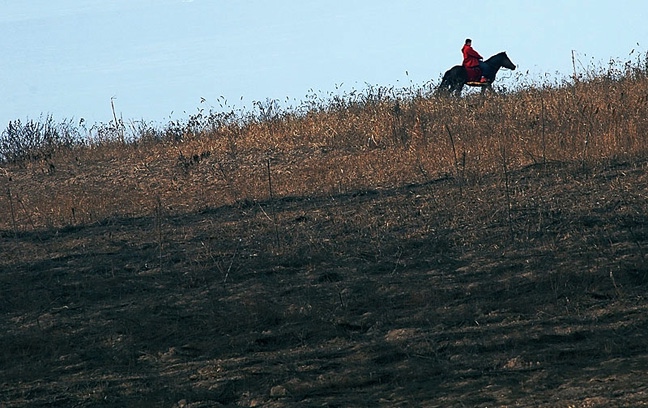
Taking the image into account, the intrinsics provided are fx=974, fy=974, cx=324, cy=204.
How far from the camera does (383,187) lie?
425 inches

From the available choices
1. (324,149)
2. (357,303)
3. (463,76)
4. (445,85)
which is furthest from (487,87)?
(357,303)

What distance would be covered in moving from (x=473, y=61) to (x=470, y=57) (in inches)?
4.2

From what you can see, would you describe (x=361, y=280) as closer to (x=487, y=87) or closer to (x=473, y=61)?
(x=487, y=87)

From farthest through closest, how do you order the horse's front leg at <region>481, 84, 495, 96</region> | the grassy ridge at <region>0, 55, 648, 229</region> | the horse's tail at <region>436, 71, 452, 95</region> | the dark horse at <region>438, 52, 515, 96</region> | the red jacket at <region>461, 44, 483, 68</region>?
the red jacket at <region>461, 44, 483, 68</region>, the dark horse at <region>438, 52, 515, 96</region>, the horse's tail at <region>436, 71, 452, 95</region>, the horse's front leg at <region>481, 84, 495, 96</region>, the grassy ridge at <region>0, 55, 648, 229</region>

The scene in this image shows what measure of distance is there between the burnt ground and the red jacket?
33.6ft

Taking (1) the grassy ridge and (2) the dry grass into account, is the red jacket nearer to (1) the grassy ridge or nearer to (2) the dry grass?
(1) the grassy ridge

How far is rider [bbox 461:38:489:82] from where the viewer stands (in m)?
20.2

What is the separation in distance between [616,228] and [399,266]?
1.83 metres

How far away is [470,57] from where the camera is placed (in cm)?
2025

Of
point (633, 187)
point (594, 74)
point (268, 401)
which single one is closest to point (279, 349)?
point (268, 401)

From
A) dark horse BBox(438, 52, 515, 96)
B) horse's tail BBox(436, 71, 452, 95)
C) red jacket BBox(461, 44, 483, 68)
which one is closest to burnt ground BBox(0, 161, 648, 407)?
horse's tail BBox(436, 71, 452, 95)

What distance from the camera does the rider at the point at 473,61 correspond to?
20212 mm

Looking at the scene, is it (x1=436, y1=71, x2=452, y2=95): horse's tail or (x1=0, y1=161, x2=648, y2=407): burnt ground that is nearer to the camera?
(x1=0, y1=161, x2=648, y2=407): burnt ground

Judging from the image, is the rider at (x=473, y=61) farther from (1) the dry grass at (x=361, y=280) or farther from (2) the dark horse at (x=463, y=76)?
(1) the dry grass at (x=361, y=280)
